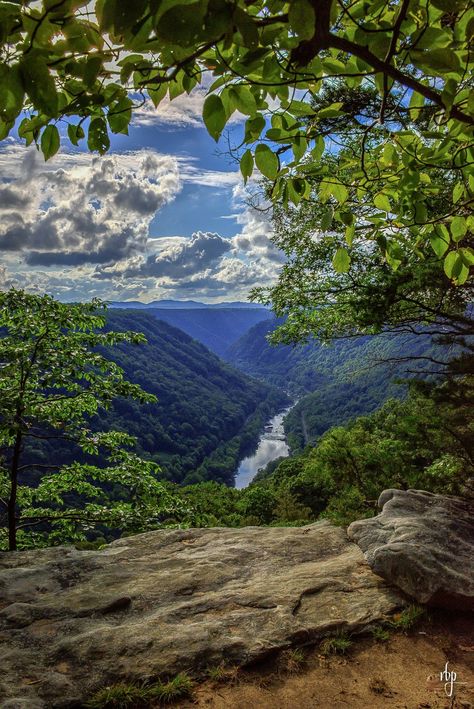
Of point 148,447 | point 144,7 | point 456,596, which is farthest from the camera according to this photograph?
point 148,447

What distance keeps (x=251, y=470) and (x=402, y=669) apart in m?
139

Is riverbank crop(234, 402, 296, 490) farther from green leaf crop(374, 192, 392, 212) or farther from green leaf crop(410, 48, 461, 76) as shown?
green leaf crop(410, 48, 461, 76)

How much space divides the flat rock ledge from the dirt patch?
0.27 metres

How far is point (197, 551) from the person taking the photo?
295 inches

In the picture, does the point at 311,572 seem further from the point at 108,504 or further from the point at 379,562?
the point at 108,504

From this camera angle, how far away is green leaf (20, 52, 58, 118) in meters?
1.08

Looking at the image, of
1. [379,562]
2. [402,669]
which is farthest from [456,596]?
[402,669]

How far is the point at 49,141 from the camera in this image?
1.46 metres

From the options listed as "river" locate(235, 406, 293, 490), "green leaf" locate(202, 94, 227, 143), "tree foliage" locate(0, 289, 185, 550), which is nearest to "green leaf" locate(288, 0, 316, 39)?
"green leaf" locate(202, 94, 227, 143)

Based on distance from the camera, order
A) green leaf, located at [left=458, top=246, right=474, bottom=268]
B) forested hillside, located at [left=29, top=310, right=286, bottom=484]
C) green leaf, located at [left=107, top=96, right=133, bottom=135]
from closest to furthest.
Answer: green leaf, located at [left=107, top=96, right=133, bottom=135]
green leaf, located at [left=458, top=246, right=474, bottom=268]
forested hillside, located at [left=29, top=310, right=286, bottom=484]

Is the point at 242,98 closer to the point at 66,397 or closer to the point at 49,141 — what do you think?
the point at 49,141

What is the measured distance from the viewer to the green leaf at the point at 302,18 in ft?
3.61

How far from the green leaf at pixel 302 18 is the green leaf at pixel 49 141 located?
842 mm
